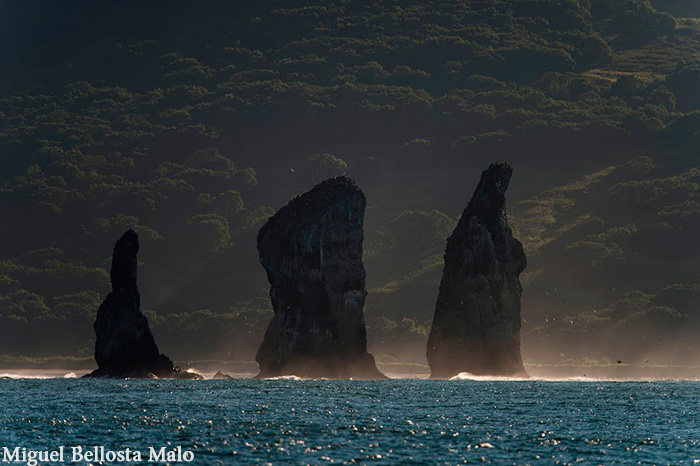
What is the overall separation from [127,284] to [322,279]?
1110 inches

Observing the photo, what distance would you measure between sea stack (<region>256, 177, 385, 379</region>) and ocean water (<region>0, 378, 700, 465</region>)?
89.4 ft

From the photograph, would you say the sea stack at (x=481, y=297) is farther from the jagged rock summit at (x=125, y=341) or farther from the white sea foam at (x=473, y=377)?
Answer: the jagged rock summit at (x=125, y=341)

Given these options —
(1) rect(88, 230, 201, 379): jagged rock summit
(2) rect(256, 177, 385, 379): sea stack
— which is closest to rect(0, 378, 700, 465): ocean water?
(1) rect(88, 230, 201, 379): jagged rock summit

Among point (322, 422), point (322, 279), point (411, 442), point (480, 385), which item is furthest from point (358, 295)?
point (411, 442)

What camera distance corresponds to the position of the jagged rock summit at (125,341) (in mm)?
165625

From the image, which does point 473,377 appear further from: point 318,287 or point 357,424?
point 357,424

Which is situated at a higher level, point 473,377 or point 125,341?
point 125,341

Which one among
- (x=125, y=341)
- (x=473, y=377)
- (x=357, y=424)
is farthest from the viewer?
(x=473, y=377)

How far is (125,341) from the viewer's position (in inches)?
6516

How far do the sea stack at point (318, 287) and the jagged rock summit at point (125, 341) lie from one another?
17686 mm

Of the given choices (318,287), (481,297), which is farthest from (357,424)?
(481,297)

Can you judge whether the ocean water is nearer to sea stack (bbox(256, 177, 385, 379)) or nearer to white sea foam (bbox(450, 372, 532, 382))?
sea stack (bbox(256, 177, 385, 379))

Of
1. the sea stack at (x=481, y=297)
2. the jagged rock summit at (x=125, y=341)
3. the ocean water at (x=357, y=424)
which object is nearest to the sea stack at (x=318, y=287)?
the sea stack at (x=481, y=297)

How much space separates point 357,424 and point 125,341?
77.3m
